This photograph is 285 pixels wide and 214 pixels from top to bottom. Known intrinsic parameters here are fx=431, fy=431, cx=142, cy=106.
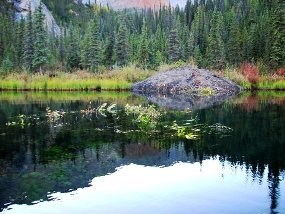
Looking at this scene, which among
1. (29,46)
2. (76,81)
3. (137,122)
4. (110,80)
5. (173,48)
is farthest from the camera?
(173,48)

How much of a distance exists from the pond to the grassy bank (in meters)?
22.6

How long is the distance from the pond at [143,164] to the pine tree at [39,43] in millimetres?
33955

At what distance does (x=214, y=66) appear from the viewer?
215 feet

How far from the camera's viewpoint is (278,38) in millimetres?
57438

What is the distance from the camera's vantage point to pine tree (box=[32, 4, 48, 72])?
5797 centimetres

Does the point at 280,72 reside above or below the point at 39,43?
below

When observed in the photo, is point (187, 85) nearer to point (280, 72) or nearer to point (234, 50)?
point (280, 72)

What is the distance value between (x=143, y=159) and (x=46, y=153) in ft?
12.4

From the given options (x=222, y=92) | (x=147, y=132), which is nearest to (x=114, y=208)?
(x=147, y=132)

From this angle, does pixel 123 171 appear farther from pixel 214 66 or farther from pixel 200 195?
pixel 214 66

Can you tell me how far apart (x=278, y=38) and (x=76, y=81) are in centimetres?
2780

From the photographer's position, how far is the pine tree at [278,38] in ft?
187

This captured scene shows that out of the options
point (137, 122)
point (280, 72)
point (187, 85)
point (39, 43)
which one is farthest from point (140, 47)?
point (137, 122)

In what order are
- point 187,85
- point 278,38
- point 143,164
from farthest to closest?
point 278,38 → point 187,85 → point 143,164
